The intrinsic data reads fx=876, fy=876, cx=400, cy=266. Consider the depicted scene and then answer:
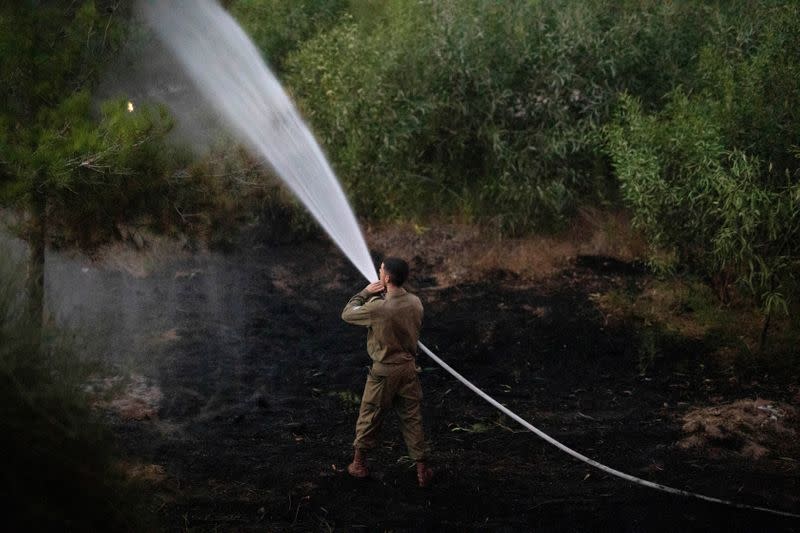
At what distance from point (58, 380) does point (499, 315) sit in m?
6.24

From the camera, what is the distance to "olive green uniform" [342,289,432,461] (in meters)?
5.27

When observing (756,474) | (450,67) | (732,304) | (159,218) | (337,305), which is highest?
(450,67)

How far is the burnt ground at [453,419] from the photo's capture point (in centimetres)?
508

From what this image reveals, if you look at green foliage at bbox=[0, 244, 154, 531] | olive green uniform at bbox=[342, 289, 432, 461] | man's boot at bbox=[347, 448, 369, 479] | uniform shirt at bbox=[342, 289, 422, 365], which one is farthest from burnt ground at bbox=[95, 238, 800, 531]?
green foliage at bbox=[0, 244, 154, 531]

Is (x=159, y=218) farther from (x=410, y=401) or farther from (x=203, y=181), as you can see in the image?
(x=410, y=401)

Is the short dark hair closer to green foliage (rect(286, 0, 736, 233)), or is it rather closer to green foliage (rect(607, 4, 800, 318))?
green foliage (rect(607, 4, 800, 318))

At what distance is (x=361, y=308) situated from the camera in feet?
17.4

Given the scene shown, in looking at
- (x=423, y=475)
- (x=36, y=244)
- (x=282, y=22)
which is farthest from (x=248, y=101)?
(x=423, y=475)

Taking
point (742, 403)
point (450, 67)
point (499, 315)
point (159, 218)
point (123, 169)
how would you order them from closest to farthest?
point (123, 169) → point (159, 218) → point (742, 403) → point (499, 315) → point (450, 67)

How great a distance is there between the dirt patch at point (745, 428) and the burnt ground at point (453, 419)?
0.43 feet

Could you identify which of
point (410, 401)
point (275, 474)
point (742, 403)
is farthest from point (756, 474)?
point (275, 474)

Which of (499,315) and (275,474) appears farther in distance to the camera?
(499,315)

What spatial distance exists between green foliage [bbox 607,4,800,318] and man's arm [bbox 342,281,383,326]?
345cm

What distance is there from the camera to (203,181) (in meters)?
6.31
